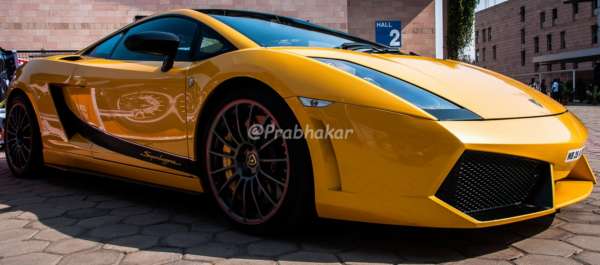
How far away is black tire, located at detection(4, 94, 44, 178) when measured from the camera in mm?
4079

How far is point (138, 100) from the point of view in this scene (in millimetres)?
3012

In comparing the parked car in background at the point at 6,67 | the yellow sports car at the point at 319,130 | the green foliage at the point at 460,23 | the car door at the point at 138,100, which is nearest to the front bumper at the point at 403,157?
the yellow sports car at the point at 319,130

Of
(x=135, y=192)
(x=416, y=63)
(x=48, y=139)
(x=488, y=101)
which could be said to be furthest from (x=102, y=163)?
(x=488, y=101)

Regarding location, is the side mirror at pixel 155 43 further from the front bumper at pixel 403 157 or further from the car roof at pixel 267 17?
the front bumper at pixel 403 157

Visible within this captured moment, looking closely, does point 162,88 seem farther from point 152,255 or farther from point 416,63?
point 416,63

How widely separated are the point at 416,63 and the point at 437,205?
38.0 inches

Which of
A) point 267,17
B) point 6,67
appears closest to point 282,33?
point 267,17

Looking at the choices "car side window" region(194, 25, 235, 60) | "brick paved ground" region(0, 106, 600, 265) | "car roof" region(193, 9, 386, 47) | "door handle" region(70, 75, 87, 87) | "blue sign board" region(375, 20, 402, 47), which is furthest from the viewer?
"blue sign board" region(375, 20, 402, 47)

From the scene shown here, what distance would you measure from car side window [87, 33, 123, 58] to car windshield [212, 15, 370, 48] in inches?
38.1

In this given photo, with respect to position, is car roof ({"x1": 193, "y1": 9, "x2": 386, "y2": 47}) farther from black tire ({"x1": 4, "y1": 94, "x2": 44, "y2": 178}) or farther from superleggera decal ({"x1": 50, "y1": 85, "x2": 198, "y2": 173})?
black tire ({"x1": 4, "y1": 94, "x2": 44, "y2": 178})

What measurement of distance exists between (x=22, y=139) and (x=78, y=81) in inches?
45.1

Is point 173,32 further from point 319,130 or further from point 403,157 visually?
point 403,157

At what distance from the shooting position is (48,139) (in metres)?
3.90

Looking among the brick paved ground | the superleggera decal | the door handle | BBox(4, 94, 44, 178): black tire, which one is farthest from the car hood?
BBox(4, 94, 44, 178): black tire
